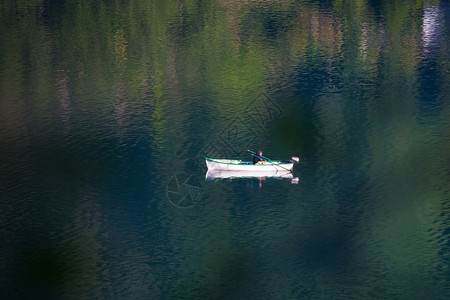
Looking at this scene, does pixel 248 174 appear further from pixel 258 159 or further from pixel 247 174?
pixel 258 159

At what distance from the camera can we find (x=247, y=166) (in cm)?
7631

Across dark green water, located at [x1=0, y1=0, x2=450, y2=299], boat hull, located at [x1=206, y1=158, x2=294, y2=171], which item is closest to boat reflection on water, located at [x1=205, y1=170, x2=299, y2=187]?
boat hull, located at [x1=206, y1=158, x2=294, y2=171]

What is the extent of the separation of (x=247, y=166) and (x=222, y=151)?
254 inches

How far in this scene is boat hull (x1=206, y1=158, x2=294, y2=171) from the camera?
7625cm

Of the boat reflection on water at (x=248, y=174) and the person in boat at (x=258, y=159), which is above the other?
the person in boat at (x=258, y=159)

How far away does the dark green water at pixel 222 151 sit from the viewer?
62.3 metres

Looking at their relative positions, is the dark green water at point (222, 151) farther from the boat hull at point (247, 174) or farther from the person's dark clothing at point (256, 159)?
the person's dark clothing at point (256, 159)

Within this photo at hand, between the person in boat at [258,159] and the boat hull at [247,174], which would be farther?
the person in boat at [258,159]

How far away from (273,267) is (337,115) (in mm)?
34255

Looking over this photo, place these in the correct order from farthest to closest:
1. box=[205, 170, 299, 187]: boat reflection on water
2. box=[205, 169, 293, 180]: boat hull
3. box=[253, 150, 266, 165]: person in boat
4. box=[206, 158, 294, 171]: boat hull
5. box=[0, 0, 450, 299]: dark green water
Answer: box=[253, 150, 266, 165]: person in boat → box=[205, 169, 293, 180]: boat hull → box=[205, 170, 299, 187]: boat reflection on water → box=[206, 158, 294, 171]: boat hull → box=[0, 0, 450, 299]: dark green water

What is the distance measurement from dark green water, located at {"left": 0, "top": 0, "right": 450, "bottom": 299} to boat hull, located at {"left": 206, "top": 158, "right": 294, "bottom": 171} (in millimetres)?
1344

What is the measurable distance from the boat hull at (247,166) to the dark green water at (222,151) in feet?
4.41

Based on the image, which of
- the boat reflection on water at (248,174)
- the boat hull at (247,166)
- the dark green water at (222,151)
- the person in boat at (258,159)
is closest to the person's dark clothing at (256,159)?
the person in boat at (258,159)

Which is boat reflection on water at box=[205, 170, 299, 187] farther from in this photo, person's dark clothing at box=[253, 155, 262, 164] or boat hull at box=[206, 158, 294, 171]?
person's dark clothing at box=[253, 155, 262, 164]
